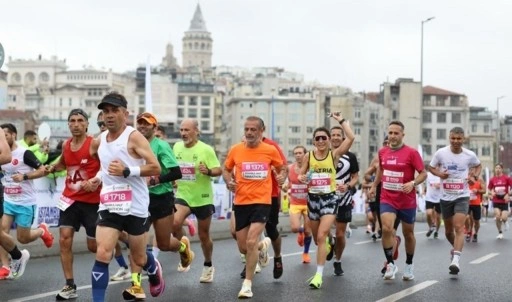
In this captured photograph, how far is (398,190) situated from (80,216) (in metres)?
4.21

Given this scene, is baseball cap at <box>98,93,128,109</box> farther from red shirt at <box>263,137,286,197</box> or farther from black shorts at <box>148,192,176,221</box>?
red shirt at <box>263,137,286,197</box>

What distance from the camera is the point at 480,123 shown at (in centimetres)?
18388

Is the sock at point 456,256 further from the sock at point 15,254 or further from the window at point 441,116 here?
the window at point 441,116

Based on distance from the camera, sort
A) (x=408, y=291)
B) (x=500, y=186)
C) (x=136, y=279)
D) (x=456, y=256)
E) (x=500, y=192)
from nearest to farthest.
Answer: (x=136, y=279)
(x=408, y=291)
(x=456, y=256)
(x=500, y=186)
(x=500, y=192)

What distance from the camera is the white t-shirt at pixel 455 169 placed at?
1466cm

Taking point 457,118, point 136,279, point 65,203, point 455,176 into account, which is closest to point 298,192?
point 455,176

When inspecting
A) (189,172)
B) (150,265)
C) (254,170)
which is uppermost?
(254,170)

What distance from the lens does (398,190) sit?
13.4 m

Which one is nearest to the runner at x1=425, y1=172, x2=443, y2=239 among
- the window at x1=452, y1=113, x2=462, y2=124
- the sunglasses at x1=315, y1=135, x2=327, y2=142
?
Result: the sunglasses at x1=315, y1=135, x2=327, y2=142

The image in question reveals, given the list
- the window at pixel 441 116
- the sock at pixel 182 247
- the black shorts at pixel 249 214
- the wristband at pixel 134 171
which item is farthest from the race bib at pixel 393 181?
the window at pixel 441 116

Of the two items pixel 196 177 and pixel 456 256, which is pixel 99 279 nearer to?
pixel 196 177

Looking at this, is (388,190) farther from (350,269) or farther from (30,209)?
(30,209)

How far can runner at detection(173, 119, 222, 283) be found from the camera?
13.2m

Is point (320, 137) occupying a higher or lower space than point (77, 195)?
higher
